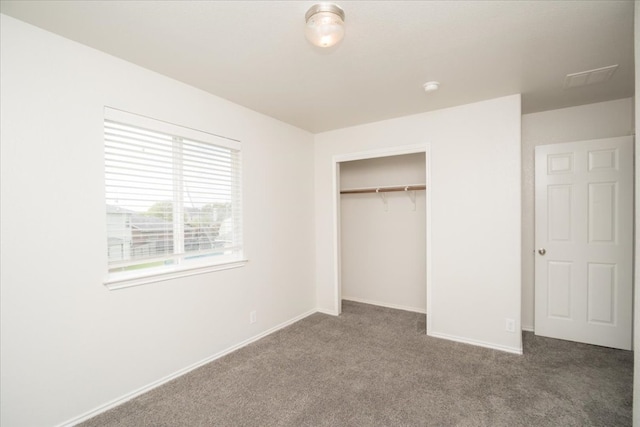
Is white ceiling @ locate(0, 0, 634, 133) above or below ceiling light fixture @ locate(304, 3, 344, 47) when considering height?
above

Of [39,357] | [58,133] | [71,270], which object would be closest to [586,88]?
[58,133]

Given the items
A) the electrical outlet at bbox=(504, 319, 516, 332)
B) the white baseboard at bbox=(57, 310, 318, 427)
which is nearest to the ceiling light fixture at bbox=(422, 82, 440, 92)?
the electrical outlet at bbox=(504, 319, 516, 332)

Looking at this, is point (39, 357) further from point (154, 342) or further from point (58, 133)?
point (58, 133)

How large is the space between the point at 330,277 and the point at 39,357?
288cm

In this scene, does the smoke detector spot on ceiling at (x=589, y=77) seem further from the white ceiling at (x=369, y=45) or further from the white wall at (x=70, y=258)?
the white wall at (x=70, y=258)

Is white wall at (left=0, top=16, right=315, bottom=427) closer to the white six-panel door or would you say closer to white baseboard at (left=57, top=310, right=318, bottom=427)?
white baseboard at (left=57, top=310, right=318, bottom=427)

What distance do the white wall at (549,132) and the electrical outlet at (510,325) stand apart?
2.40ft

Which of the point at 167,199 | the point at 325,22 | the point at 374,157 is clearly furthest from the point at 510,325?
the point at 167,199

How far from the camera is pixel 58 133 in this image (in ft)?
6.05

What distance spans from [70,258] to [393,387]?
242cm

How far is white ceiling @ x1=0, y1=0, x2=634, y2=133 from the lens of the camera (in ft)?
5.32

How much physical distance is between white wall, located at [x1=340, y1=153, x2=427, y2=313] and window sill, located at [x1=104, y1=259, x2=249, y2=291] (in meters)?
2.22

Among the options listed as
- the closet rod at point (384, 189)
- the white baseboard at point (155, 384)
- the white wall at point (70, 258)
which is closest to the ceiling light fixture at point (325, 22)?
the white wall at point (70, 258)

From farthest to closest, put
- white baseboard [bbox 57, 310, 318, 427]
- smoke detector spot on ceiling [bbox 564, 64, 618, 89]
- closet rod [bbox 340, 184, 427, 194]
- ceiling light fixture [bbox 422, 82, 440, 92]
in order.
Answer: closet rod [bbox 340, 184, 427, 194], ceiling light fixture [bbox 422, 82, 440, 92], smoke detector spot on ceiling [bbox 564, 64, 618, 89], white baseboard [bbox 57, 310, 318, 427]
